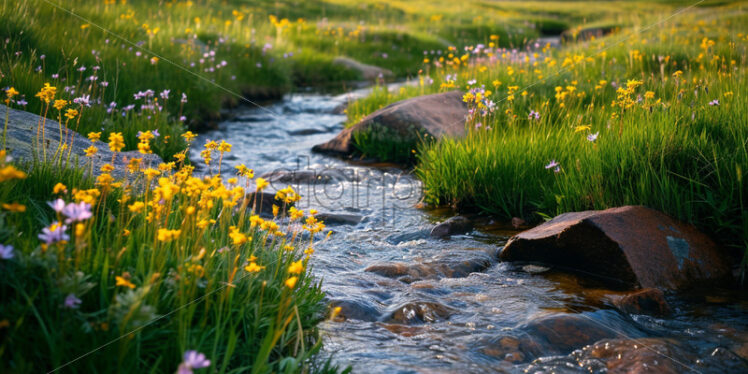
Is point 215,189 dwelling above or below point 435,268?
above

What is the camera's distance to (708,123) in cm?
538

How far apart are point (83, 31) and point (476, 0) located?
49.8 meters

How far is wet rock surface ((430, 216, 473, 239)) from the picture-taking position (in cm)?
561

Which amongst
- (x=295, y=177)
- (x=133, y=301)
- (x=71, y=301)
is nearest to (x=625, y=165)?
(x=295, y=177)

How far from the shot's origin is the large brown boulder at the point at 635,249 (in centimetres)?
431

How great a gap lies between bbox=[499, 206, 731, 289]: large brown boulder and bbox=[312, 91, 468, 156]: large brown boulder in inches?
156

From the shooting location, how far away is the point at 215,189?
3.47 meters

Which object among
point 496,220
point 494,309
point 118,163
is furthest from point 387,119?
point 494,309

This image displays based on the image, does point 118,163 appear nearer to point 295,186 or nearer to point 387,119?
point 295,186

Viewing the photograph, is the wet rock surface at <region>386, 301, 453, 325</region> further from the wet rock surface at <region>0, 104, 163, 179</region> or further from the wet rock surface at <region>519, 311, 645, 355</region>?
the wet rock surface at <region>0, 104, 163, 179</region>

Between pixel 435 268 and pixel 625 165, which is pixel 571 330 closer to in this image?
pixel 435 268

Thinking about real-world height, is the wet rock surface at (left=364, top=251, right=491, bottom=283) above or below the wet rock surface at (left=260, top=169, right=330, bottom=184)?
below

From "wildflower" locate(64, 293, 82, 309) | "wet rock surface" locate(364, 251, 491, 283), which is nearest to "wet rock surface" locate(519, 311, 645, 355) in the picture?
"wet rock surface" locate(364, 251, 491, 283)

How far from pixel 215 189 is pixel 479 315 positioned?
1894mm
